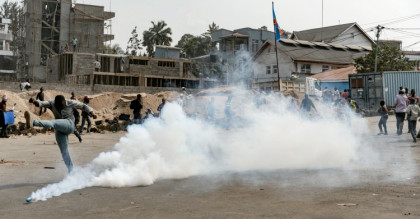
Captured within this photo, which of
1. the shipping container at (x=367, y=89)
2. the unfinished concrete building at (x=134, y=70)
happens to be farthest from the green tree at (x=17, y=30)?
the shipping container at (x=367, y=89)

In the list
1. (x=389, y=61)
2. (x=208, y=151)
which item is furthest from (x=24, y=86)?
(x=389, y=61)

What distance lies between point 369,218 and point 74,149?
38.3 feet

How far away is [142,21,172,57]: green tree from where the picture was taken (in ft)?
251

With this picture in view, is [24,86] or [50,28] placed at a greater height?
[50,28]

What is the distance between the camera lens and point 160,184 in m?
8.68

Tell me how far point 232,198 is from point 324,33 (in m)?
60.0

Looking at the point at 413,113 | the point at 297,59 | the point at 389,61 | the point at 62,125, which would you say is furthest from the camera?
the point at 297,59

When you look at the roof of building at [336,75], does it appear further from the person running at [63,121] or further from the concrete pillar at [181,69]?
the person running at [63,121]

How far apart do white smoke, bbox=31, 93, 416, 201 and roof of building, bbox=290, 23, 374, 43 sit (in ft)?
165

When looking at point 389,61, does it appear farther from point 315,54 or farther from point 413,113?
point 413,113

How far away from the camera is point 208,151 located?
12125 millimetres

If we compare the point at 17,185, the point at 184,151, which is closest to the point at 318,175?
the point at 184,151

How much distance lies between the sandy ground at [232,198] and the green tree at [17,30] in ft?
196

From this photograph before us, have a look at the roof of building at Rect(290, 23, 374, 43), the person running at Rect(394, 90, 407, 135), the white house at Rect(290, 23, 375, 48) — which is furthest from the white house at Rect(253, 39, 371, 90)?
the person running at Rect(394, 90, 407, 135)
